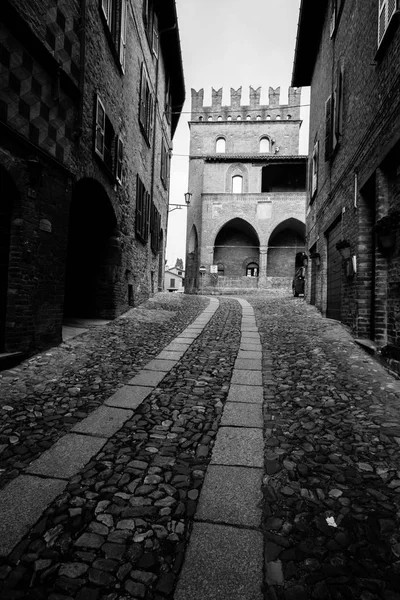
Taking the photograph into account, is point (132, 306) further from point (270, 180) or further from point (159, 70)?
point (270, 180)

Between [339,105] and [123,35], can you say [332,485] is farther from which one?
[123,35]

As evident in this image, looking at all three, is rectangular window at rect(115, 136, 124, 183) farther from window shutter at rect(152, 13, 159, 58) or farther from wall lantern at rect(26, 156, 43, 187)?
window shutter at rect(152, 13, 159, 58)

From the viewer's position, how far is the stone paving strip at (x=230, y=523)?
4.24ft

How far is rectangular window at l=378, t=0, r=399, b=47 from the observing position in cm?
428

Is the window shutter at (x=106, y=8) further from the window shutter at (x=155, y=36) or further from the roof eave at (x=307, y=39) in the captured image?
the roof eave at (x=307, y=39)

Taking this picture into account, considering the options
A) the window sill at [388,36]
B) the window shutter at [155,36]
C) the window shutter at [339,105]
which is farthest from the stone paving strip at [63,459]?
the window shutter at [155,36]

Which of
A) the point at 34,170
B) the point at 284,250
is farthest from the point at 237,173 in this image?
the point at 34,170

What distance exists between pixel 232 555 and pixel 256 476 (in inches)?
24.5

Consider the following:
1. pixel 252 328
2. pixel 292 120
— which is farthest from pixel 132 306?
pixel 292 120

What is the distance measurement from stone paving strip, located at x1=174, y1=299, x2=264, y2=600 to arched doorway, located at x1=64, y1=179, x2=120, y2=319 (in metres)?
5.54

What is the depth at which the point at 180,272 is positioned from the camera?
219 ft

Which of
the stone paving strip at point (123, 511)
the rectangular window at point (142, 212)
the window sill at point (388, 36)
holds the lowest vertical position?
the stone paving strip at point (123, 511)

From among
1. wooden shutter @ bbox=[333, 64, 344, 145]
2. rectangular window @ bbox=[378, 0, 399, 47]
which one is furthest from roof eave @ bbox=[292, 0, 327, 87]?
rectangular window @ bbox=[378, 0, 399, 47]

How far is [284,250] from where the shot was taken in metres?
26.2
